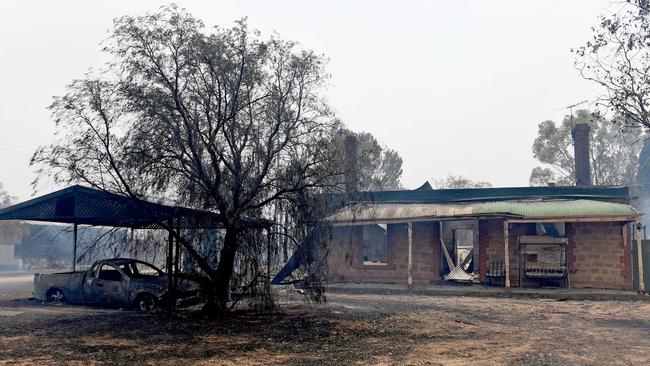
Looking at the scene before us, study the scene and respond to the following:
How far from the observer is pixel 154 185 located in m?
12.6

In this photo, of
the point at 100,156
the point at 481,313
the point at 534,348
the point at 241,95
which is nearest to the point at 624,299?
the point at 481,313

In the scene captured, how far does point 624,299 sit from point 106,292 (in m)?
16.8

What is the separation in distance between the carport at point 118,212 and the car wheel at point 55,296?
2.14 metres

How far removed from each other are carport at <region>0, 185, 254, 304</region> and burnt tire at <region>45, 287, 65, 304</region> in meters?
2.14

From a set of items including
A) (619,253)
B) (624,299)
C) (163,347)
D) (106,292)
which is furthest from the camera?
(619,253)

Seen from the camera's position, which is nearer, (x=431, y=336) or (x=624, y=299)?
(x=431, y=336)

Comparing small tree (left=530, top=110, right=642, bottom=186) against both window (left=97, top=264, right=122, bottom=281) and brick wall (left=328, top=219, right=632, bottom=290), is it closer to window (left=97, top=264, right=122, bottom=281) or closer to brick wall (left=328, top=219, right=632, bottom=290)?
brick wall (left=328, top=219, right=632, bottom=290)

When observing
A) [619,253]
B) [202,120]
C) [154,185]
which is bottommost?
[619,253]

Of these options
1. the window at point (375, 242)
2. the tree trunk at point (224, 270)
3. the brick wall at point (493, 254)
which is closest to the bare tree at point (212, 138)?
the tree trunk at point (224, 270)

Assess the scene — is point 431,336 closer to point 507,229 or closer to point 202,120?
point 202,120

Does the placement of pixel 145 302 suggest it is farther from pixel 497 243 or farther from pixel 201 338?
pixel 497 243

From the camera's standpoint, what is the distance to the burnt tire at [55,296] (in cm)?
1590

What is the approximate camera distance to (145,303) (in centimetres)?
1445

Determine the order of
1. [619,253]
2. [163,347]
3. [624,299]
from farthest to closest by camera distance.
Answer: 1. [619,253]
2. [624,299]
3. [163,347]
